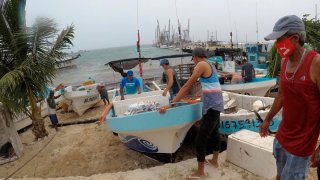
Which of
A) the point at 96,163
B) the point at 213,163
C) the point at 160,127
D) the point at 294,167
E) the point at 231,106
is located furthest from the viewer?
the point at 231,106

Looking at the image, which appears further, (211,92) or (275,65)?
(275,65)

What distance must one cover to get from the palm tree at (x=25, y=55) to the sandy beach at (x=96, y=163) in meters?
1.41

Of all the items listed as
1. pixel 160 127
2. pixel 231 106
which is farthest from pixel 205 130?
pixel 231 106

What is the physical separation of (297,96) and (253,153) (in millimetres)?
2406

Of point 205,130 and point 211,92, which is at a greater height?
point 211,92

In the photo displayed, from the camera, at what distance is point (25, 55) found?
26.6 ft

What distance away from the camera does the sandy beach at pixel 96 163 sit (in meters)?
4.83

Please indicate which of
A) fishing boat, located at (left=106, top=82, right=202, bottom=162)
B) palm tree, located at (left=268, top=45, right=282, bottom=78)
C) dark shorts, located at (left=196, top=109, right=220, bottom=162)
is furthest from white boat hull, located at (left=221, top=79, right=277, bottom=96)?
dark shorts, located at (left=196, top=109, right=220, bottom=162)

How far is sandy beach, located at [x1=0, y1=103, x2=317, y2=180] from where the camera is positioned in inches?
190

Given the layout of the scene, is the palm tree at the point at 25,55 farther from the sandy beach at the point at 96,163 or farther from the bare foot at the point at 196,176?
the bare foot at the point at 196,176

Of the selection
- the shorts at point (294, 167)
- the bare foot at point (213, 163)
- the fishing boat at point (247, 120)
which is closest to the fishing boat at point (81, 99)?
the fishing boat at point (247, 120)

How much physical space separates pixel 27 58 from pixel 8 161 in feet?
8.99

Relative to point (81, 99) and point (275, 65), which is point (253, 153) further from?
point (81, 99)

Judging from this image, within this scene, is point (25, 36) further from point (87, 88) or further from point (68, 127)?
point (87, 88)
